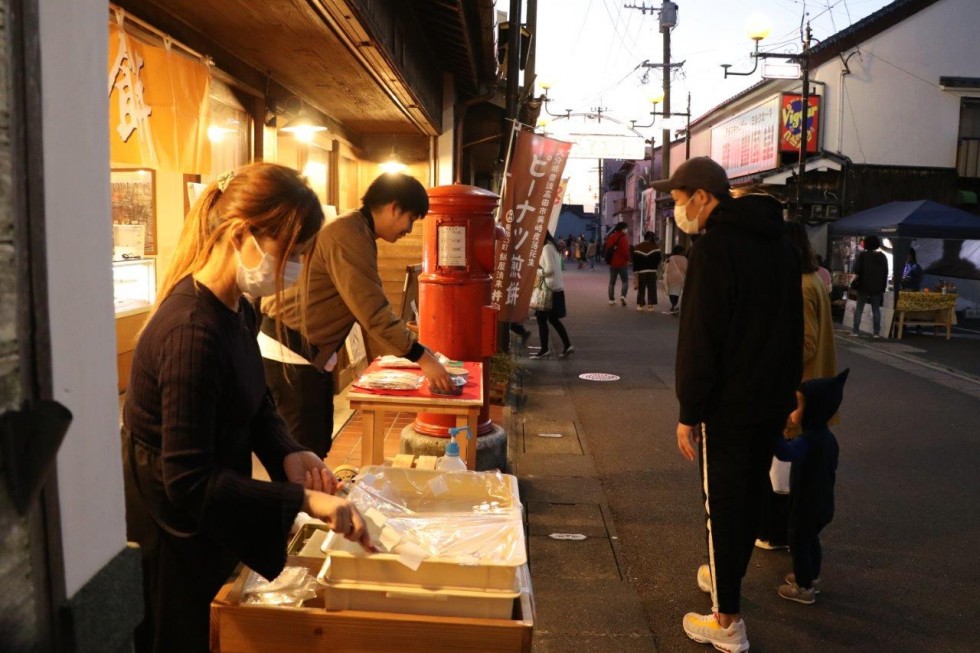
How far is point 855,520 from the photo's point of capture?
19.9 ft

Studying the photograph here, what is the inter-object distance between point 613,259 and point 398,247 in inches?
434

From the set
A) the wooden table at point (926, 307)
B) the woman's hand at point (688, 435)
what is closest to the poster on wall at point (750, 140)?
the wooden table at point (926, 307)

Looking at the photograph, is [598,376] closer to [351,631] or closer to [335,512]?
[351,631]

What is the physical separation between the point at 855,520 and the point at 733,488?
2.89 metres

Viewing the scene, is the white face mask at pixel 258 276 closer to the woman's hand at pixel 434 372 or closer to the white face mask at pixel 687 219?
the woman's hand at pixel 434 372

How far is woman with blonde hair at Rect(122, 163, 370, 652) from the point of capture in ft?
6.63

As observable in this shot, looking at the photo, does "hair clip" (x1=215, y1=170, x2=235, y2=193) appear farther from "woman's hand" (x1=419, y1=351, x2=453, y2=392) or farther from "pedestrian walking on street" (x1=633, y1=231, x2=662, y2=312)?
"pedestrian walking on street" (x1=633, y1=231, x2=662, y2=312)

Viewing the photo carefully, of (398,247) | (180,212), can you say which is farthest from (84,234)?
(398,247)

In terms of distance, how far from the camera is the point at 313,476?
2516mm

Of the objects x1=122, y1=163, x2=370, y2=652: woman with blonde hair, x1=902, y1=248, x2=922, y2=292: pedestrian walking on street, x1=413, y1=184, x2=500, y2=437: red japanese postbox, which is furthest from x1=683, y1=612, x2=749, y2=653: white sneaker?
x1=902, y1=248, x2=922, y2=292: pedestrian walking on street

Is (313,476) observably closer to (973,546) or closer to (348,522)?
(348,522)

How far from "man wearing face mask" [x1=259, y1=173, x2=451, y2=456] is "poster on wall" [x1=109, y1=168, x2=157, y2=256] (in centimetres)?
176

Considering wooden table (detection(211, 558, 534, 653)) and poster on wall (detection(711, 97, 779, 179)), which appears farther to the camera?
poster on wall (detection(711, 97, 779, 179))

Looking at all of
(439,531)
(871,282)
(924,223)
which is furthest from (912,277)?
(439,531)
